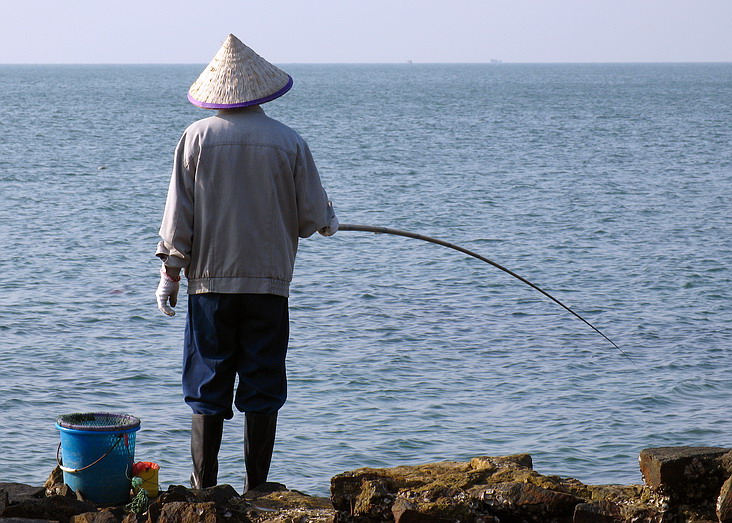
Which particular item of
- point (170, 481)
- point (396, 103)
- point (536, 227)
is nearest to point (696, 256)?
point (536, 227)

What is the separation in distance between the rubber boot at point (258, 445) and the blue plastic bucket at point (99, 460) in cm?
45

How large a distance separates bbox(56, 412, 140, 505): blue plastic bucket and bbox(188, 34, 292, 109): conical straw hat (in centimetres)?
128

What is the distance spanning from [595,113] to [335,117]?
47.4 ft

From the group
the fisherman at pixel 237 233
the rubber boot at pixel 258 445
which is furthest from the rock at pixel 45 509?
the rubber boot at pixel 258 445

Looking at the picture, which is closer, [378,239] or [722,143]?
[378,239]

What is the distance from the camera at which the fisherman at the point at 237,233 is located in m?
4.08

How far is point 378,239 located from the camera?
54.4 ft

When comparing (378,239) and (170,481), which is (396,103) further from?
(170,481)

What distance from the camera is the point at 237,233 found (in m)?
4.11

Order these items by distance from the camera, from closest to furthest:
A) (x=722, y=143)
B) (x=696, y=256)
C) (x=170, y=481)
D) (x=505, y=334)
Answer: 1. (x=170, y=481)
2. (x=505, y=334)
3. (x=696, y=256)
4. (x=722, y=143)

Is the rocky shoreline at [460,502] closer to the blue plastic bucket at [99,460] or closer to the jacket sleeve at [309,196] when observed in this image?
the blue plastic bucket at [99,460]

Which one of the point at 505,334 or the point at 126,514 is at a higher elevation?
the point at 126,514

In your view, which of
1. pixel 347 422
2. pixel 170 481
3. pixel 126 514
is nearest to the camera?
pixel 126 514

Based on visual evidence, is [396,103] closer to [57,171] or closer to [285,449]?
[57,171]
